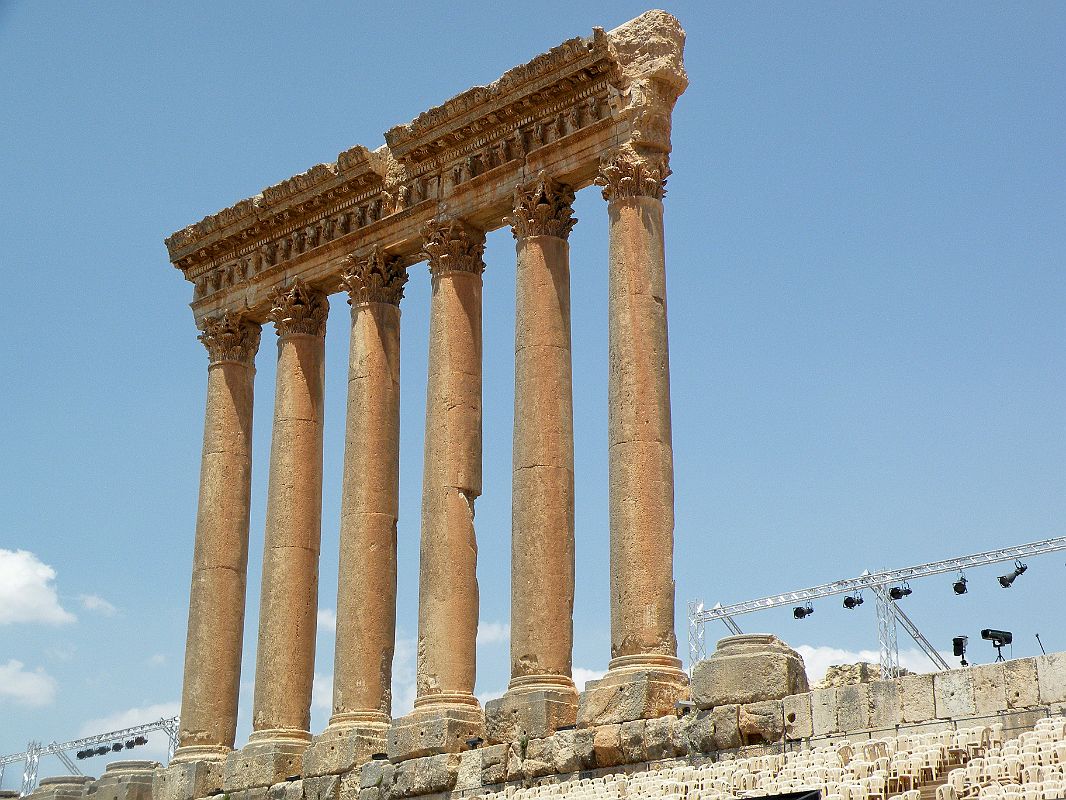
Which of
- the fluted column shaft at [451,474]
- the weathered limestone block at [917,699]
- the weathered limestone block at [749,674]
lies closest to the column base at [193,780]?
the fluted column shaft at [451,474]

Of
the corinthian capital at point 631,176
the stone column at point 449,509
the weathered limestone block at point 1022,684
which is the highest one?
the corinthian capital at point 631,176

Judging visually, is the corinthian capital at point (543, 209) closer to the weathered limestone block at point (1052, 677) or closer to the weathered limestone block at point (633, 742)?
the weathered limestone block at point (633, 742)

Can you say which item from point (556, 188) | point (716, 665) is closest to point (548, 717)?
point (716, 665)

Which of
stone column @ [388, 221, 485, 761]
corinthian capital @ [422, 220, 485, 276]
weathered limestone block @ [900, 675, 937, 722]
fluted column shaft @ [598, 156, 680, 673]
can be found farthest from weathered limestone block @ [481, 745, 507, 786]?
corinthian capital @ [422, 220, 485, 276]

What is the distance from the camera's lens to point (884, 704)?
25688mm

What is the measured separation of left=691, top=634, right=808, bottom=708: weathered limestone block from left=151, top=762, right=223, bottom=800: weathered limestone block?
44.5ft

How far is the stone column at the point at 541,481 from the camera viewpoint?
104ft

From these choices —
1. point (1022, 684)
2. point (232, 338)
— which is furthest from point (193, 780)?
point (1022, 684)

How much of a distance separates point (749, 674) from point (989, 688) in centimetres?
491

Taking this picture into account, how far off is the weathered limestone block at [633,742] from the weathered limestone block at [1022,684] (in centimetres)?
715

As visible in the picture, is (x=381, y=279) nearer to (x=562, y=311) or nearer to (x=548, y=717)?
(x=562, y=311)

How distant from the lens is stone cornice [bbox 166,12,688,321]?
3381cm

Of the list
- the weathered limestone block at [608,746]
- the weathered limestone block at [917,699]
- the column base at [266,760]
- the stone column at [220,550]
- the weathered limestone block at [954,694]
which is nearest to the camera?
the weathered limestone block at [954,694]

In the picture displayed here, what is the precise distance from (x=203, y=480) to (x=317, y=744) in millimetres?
8219
